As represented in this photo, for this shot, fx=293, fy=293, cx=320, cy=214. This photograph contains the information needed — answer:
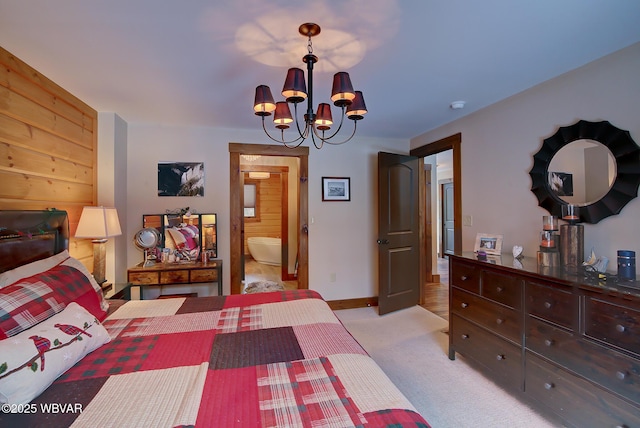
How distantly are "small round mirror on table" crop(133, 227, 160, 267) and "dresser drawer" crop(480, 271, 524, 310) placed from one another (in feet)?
Result: 10.6

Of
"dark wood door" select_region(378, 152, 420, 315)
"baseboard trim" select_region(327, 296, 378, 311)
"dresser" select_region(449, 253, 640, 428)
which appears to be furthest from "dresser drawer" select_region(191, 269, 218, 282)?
"dresser" select_region(449, 253, 640, 428)

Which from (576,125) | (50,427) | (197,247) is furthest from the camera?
(197,247)

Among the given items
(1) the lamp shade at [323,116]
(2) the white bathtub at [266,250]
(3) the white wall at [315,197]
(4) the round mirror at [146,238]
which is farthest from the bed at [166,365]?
(2) the white bathtub at [266,250]

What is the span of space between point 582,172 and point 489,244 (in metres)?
0.83

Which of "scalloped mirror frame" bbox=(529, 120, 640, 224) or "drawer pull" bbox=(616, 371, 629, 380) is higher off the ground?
"scalloped mirror frame" bbox=(529, 120, 640, 224)

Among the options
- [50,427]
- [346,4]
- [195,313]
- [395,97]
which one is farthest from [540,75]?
[50,427]

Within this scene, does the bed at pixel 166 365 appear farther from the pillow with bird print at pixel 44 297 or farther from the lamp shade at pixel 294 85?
the lamp shade at pixel 294 85

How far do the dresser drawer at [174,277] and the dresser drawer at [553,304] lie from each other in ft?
9.73

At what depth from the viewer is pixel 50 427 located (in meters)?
0.82

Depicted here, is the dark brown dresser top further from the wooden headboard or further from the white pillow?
the wooden headboard

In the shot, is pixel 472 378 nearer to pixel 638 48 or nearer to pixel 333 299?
pixel 333 299

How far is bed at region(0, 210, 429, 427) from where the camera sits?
870 millimetres

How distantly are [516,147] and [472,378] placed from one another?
1.95 metres

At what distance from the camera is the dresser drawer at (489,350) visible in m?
2.00
